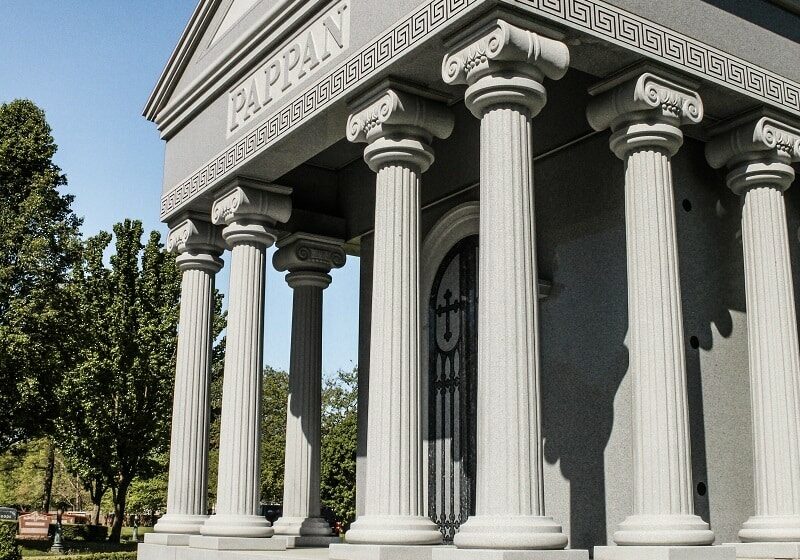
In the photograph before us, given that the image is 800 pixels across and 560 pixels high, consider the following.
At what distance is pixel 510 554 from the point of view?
9.73 metres

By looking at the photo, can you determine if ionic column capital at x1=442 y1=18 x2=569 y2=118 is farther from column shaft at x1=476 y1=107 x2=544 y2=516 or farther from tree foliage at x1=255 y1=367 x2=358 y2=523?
tree foliage at x1=255 y1=367 x2=358 y2=523

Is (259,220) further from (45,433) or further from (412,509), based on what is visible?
(45,433)

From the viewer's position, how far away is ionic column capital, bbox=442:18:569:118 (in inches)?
442

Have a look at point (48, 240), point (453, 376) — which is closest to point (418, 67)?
point (453, 376)

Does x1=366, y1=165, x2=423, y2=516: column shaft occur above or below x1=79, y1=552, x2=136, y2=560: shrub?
above

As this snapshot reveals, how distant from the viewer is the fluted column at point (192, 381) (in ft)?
60.3

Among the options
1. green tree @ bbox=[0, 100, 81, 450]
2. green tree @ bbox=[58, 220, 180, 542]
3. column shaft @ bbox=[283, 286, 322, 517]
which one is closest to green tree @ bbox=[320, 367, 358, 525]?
green tree @ bbox=[58, 220, 180, 542]

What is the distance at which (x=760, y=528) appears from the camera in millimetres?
12695

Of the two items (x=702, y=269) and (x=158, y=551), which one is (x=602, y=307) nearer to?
(x=702, y=269)

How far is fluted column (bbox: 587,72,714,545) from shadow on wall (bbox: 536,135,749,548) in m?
1.92

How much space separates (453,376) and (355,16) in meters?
7.28

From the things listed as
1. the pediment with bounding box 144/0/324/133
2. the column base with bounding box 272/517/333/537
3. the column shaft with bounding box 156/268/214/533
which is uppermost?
the pediment with bounding box 144/0/324/133

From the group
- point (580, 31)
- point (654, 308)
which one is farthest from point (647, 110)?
point (654, 308)

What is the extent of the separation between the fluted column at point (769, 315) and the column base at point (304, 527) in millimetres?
9293
